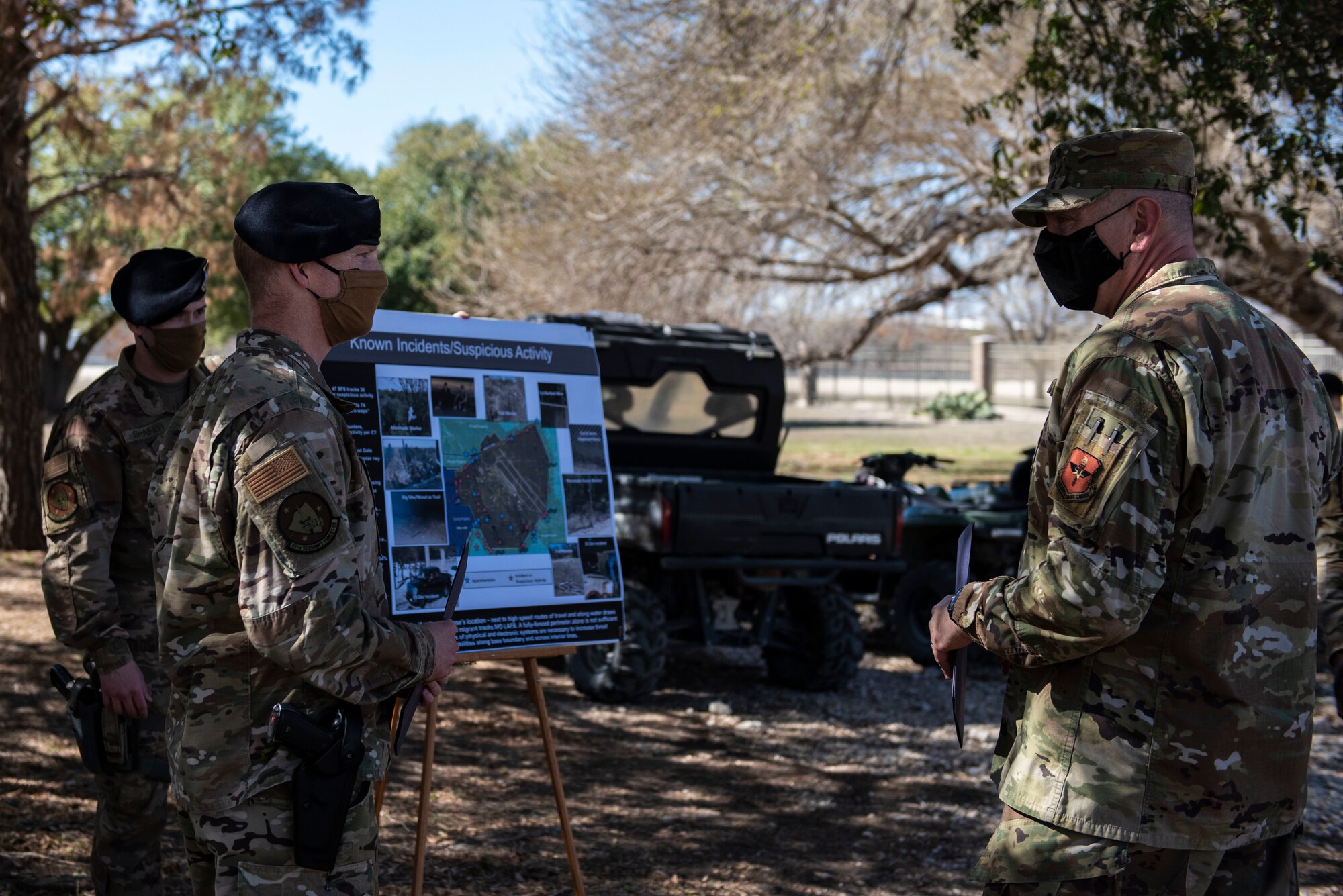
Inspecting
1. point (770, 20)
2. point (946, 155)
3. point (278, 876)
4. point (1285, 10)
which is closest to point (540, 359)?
point (278, 876)

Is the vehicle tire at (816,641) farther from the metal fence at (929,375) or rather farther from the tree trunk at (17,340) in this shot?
the metal fence at (929,375)

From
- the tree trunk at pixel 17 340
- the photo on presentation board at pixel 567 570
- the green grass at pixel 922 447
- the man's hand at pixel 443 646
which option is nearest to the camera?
the man's hand at pixel 443 646

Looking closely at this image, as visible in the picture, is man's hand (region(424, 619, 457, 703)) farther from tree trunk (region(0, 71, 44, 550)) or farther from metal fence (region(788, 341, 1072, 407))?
metal fence (region(788, 341, 1072, 407))

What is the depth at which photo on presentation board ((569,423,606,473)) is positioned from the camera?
4.20m

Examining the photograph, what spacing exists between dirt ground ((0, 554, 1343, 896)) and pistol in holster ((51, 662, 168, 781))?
3.16 feet

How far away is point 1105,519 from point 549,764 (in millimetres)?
2208

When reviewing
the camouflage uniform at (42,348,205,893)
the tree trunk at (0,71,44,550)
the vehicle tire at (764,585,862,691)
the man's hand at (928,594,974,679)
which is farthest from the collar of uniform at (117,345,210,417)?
the tree trunk at (0,71,44,550)

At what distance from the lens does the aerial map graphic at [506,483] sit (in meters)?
3.88

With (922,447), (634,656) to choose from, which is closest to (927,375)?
(922,447)

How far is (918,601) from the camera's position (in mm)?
8742

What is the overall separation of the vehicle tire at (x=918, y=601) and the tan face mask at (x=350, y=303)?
21.8ft

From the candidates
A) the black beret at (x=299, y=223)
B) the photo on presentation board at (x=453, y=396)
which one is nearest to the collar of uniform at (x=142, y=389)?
the photo on presentation board at (x=453, y=396)

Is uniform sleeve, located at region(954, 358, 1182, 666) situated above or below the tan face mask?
below

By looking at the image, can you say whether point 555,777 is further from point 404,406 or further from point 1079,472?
point 1079,472
